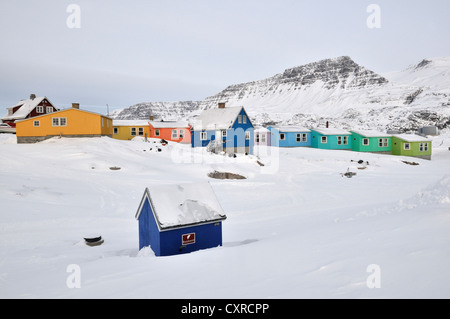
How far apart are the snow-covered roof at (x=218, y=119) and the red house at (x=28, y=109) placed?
29.9 metres

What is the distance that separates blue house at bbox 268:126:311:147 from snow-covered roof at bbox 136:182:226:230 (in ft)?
127

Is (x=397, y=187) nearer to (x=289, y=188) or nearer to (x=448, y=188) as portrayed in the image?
(x=289, y=188)

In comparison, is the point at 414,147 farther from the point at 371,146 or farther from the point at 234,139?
the point at 234,139

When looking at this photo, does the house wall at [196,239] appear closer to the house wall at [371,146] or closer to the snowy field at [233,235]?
the snowy field at [233,235]

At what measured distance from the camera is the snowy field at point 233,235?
18.4 feet

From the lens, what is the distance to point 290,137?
4744 cm

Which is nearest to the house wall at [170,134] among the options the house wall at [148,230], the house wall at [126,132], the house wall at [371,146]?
the house wall at [126,132]

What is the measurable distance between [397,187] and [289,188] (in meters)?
8.29

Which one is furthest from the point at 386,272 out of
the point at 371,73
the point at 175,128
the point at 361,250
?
the point at 371,73

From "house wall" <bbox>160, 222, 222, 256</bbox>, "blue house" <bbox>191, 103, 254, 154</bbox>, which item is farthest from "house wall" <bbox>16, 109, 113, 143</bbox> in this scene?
"house wall" <bbox>160, 222, 222, 256</bbox>

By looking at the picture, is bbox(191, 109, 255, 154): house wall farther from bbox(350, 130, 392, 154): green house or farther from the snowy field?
bbox(350, 130, 392, 154): green house

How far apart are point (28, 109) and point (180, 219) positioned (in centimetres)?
5296

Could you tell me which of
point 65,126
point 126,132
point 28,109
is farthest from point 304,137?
point 28,109

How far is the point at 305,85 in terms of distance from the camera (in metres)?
187
